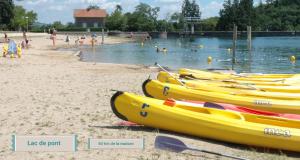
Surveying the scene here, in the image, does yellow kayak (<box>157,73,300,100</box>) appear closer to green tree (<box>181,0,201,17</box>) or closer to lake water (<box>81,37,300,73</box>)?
lake water (<box>81,37,300,73</box>)

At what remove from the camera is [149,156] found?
23.0 ft

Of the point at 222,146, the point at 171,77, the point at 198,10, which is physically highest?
the point at 198,10

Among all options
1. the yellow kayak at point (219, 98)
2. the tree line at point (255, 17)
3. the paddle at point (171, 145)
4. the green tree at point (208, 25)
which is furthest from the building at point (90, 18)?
the paddle at point (171, 145)

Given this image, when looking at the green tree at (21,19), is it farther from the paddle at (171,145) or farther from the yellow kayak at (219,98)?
the paddle at (171,145)

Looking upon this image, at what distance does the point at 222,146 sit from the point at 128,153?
1.85 metres

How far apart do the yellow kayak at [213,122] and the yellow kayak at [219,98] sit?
A: 172 centimetres

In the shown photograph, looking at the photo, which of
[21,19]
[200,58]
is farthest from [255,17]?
[200,58]

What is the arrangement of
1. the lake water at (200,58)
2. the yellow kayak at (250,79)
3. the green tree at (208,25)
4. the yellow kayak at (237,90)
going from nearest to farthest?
the yellow kayak at (237,90), the yellow kayak at (250,79), the lake water at (200,58), the green tree at (208,25)

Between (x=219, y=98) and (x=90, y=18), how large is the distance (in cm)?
14877

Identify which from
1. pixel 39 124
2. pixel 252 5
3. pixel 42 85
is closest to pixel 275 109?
pixel 39 124

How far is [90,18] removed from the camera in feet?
511

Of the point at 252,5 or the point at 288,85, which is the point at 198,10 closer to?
the point at 252,5

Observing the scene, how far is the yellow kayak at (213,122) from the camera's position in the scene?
7.61 m

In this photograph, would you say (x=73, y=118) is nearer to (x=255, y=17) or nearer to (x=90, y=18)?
(x=255, y=17)
